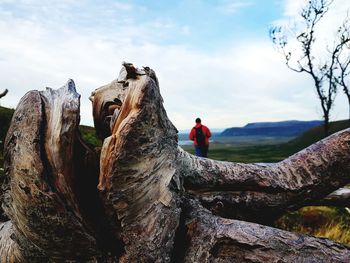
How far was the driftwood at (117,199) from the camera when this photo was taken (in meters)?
2.42

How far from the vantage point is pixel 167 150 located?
2.69 m

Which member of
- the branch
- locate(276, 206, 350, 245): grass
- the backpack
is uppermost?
the backpack

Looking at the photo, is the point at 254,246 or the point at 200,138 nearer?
the point at 254,246

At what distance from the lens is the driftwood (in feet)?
7.93

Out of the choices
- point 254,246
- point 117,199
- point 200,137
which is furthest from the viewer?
point 200,137

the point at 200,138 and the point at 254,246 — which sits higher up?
the point at 200,138

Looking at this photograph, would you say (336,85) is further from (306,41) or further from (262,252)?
(262,252)

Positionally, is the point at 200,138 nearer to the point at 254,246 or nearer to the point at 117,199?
the point at 254,246

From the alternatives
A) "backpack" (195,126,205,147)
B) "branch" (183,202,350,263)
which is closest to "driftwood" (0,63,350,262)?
"branch" (183,202,350,263)

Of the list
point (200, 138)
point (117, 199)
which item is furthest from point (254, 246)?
point (200, 138)

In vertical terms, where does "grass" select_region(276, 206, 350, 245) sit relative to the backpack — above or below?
below

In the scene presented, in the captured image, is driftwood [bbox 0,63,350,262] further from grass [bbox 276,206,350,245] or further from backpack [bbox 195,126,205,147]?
backpack [bbox 195,126,205,147]

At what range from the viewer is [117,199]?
7.95 feet

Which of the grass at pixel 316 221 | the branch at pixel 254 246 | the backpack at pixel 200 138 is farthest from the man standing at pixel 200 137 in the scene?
the branch at pixel 254 246
